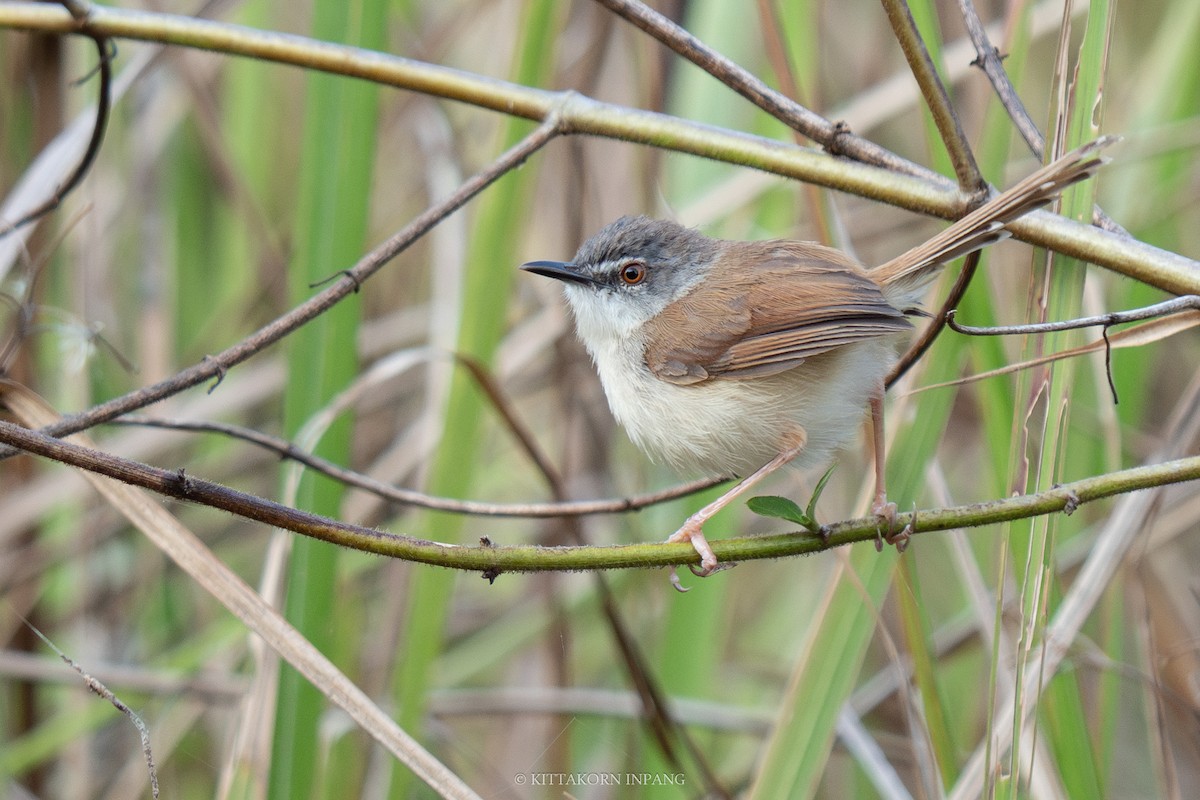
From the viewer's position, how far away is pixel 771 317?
7.11 ft

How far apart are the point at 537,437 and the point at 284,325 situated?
275 cm

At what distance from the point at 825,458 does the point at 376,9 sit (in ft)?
4.29

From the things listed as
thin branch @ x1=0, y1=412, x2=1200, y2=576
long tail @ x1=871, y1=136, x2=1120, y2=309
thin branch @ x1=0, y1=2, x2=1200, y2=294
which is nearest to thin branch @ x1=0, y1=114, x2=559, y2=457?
thin branch @ x1=0, y1=2, x2=1200, y2=294

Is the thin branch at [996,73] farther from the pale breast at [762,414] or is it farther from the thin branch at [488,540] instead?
the thin branch at [488,540]

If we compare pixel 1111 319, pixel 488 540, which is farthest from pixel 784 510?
pixel 1111 319

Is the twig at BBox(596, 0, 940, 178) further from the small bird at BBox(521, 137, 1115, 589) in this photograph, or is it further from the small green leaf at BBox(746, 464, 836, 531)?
the small green leaf at BBox(746, 464, 836, 531)

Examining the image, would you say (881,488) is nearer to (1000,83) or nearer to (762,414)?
(762,414)

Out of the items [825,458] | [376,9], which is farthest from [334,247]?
[825,458]

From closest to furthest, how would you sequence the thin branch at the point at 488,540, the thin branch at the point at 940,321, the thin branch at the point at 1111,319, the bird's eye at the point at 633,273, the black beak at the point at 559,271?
the thin branch at the point at 488,540 → the thin branch at the point at 1111,319 → the thin branch at the point at 940,321 → the black beak at the point at 559,271 → the bird's eye at the point at 633,273

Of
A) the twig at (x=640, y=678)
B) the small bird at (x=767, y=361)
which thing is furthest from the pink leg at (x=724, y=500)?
the twig at (x=640, y=678)

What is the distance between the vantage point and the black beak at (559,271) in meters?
2.35

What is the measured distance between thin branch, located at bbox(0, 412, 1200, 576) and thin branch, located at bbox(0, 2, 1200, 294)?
592 mm

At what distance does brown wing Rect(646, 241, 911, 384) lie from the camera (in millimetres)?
2050

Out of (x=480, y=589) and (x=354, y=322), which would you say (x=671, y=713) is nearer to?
(x=354, y=322)
